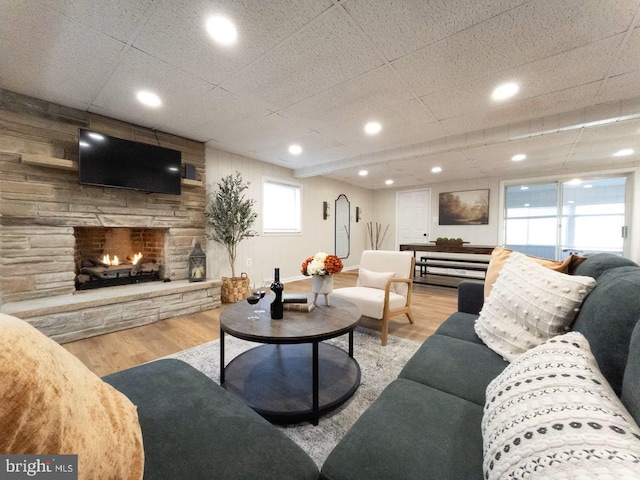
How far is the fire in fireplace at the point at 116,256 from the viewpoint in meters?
3.16

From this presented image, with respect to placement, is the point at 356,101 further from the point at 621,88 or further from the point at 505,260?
the point at 621,88

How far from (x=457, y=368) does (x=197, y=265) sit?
11.1 ft

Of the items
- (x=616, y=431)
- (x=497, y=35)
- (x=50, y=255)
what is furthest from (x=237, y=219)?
(x=616, y=431)

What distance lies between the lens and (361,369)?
6.59 feet

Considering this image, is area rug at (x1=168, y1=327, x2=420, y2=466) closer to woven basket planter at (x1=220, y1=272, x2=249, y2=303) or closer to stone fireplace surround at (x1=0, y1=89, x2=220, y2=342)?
stone fireplace surround at (x1=0, y1=89, x2=220, y2=342)

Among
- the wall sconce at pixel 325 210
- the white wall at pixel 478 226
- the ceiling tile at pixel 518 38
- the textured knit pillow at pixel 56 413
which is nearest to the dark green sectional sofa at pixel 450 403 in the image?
the textured knit pillow at pixel 56 413

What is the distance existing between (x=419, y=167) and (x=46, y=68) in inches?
209

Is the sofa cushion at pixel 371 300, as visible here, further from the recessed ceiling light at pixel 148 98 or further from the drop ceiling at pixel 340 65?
the recessed ceiling light at pixel 148 98

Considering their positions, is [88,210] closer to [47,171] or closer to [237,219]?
[47,171]

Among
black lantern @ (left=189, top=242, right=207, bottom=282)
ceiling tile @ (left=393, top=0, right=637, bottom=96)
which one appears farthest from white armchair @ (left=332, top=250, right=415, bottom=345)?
black lantern @ (left=189, top=242, right=207, bottom=282)

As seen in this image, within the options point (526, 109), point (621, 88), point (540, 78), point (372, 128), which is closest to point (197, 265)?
point (372, 128)

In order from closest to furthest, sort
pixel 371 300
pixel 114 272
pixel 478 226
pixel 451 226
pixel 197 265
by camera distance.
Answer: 1. pixel 371 300
2. pixel 114 272
3. pixel 197 265
4. pixel 478 226
5. pixel 451 226

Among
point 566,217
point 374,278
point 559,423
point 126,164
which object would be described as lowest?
point 374,278

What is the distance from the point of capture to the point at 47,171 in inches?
105
